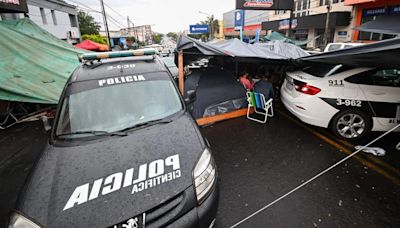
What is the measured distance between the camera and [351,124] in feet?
14.1

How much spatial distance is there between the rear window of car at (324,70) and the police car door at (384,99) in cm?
51

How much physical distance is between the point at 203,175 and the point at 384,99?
412 cm

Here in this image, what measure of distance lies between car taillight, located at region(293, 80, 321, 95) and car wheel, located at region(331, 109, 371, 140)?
0.66m

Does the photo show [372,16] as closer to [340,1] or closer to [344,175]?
[340,1]

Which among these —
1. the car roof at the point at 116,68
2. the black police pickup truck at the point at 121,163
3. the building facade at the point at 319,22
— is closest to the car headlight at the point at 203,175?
the black police pickup truck at the point at 121,163

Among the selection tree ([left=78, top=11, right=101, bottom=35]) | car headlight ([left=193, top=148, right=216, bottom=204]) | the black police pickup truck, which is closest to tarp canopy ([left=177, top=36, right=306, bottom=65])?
the black police pickup truck

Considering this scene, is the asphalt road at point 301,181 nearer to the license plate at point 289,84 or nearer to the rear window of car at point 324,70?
the license plate at point 289,84

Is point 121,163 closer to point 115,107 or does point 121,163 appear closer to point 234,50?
point 115,107

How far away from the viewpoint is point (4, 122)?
5.88m

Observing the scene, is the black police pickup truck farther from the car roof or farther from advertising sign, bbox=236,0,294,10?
advertising sign, bbox=236,0,294,10

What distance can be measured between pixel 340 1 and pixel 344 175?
2256 centimetres

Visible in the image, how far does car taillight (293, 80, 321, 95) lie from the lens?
14.1 feet

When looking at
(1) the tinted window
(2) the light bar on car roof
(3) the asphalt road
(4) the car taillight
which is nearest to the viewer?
(3) the asphalt road

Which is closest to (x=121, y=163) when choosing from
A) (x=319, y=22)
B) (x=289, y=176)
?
(x=289, y=176)
